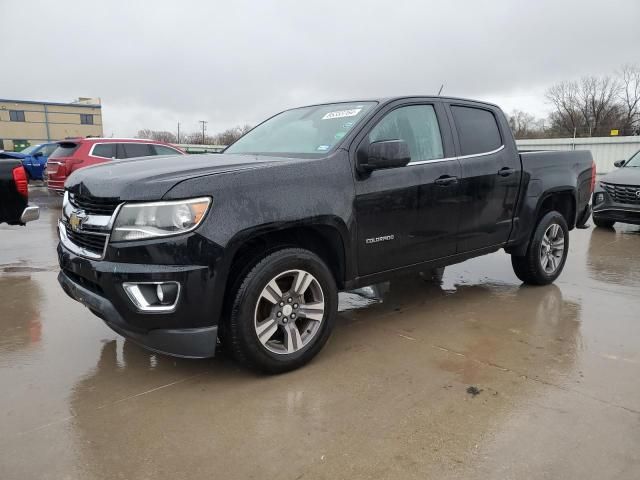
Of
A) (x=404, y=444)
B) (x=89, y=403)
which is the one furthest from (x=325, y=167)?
(x=89, y=403)

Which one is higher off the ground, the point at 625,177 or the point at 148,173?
the point at 148,173

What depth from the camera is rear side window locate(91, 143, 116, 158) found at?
1184 centimetres

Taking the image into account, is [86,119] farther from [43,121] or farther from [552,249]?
[552,249]

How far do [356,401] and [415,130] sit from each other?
219cm

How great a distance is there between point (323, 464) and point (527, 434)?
3.53 feet

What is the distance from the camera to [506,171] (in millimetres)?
4641

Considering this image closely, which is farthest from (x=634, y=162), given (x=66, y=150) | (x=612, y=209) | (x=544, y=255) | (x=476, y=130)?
(x=66, y=150)

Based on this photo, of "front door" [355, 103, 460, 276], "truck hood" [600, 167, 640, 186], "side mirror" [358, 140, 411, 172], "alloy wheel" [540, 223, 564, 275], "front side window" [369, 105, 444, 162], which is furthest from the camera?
"truck hood" [600, 167, 640, 186]

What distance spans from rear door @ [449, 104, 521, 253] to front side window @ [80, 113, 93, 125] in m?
63.5

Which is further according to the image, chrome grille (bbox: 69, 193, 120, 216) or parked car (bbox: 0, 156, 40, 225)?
parked car (bbox: 0, 156, 40, 225)

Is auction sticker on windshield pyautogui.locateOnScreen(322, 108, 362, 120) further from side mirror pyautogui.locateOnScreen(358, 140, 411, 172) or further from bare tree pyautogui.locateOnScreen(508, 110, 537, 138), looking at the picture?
bare tree pyautogui.locateOnScreen(508, 110, 537, 138)

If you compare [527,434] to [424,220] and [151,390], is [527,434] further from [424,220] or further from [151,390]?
Result: [151,390]

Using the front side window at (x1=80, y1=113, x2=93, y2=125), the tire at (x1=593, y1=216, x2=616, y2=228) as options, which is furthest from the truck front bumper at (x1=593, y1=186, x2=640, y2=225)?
the front side window at (x1=80, y1=113, x2=93, y2=125)

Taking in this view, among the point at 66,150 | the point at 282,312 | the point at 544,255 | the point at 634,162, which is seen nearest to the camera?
the point at 282,312
